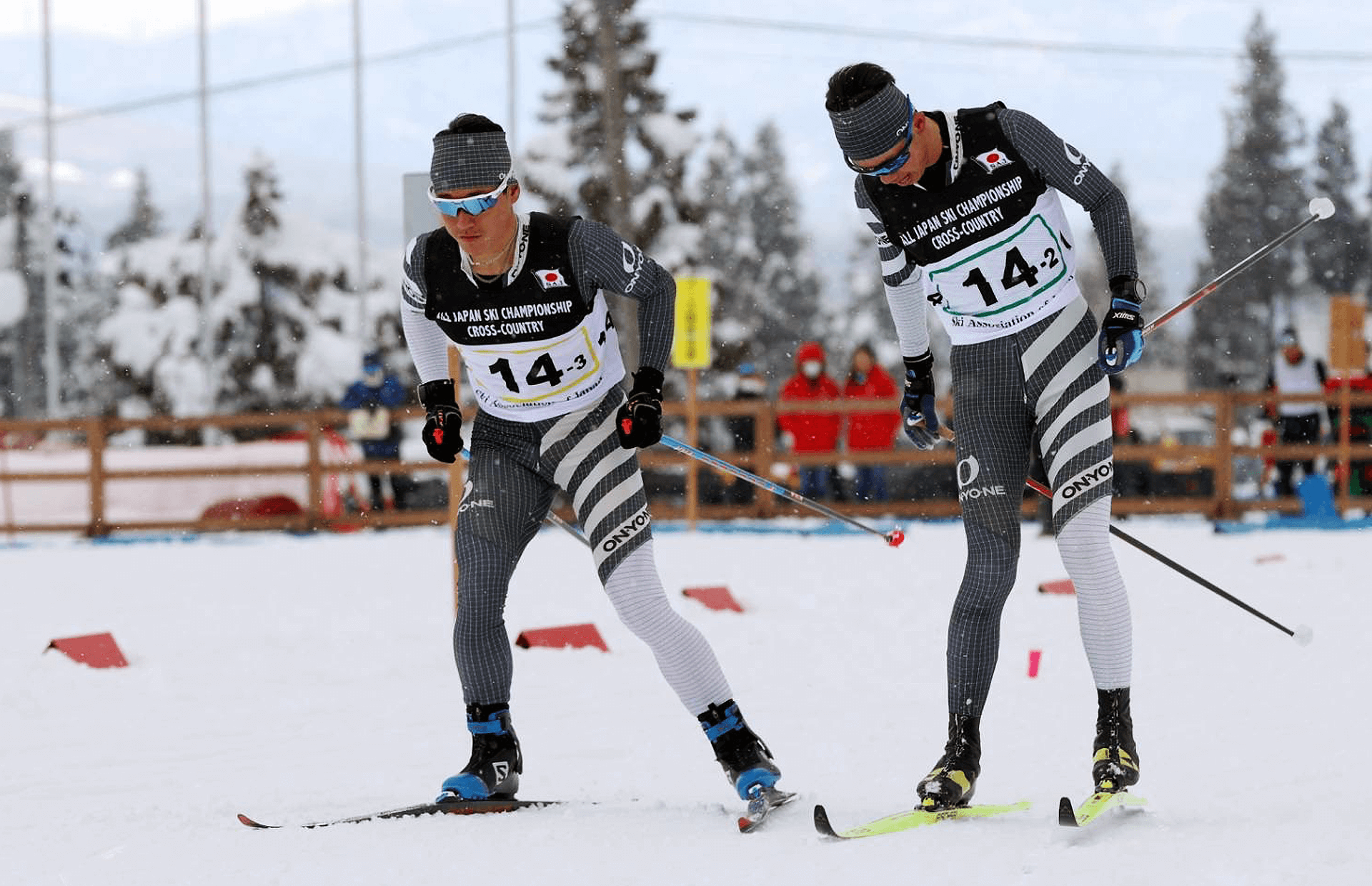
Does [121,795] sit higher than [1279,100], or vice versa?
[1279,100]

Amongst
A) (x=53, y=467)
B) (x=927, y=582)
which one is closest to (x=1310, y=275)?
(x=53, y=467)

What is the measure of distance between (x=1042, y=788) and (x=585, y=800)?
1.25 metres

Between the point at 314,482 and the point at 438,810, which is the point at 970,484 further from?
the point at 314,482

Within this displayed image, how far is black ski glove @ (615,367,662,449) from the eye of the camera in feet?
12.8

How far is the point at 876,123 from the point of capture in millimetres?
3684

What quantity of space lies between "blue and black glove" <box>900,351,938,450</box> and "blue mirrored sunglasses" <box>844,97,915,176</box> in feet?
2.16

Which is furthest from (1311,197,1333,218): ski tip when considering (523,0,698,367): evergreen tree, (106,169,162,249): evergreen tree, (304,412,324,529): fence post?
(106,169,162,249): evergreen tree

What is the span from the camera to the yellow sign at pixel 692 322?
542 inches

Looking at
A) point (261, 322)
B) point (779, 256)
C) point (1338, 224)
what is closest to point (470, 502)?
point (261, 322)

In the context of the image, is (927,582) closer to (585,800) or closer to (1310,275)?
(585,800)

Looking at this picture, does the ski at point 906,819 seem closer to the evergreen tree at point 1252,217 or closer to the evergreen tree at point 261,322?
the evergreen tree at point 261,322

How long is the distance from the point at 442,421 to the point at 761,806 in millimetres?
1345

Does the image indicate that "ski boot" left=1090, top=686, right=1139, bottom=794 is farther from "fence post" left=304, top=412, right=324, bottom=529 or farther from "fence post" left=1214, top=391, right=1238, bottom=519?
"fence post" left=304, top=412, right=324, bottom=529

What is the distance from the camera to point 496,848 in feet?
11.9
